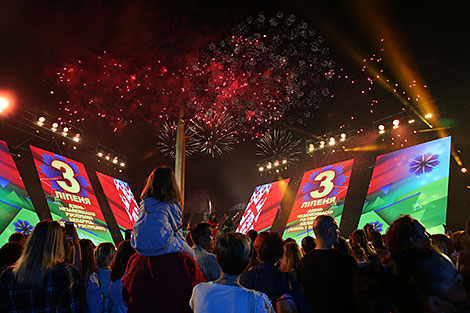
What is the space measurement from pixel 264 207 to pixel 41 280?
1692 cm

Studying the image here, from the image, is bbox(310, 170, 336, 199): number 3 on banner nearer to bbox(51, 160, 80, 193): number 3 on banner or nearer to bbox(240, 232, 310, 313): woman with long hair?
bbox(51, 160, 80, 193): number 3 on banner

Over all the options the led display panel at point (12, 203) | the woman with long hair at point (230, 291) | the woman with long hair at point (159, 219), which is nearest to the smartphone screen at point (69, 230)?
the woman with long hair at point (159, 219)

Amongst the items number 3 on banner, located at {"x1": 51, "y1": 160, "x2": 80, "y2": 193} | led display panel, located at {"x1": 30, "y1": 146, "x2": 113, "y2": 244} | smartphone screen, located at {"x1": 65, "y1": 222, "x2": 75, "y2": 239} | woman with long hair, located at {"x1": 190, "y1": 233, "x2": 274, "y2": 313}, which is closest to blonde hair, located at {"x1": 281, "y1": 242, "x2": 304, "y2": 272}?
woman with long hair, located at {"x1": 190, "y1": 233, "x2": 274, "y2": 313}

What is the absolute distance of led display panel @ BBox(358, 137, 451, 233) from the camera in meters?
11.2

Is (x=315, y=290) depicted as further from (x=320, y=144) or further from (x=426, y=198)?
(x=320, y=144)

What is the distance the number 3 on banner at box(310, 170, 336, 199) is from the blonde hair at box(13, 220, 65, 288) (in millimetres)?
14404

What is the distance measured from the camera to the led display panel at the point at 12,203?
11.3 meters

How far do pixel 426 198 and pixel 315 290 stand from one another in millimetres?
10985

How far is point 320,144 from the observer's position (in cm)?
1667

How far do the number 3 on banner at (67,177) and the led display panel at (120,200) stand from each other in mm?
1951

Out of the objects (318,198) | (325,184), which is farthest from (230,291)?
(325,184)

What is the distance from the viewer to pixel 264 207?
61.4ft

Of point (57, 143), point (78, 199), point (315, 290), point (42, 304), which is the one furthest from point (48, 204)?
point (315, 290)

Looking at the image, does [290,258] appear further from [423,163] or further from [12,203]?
[12,203]
